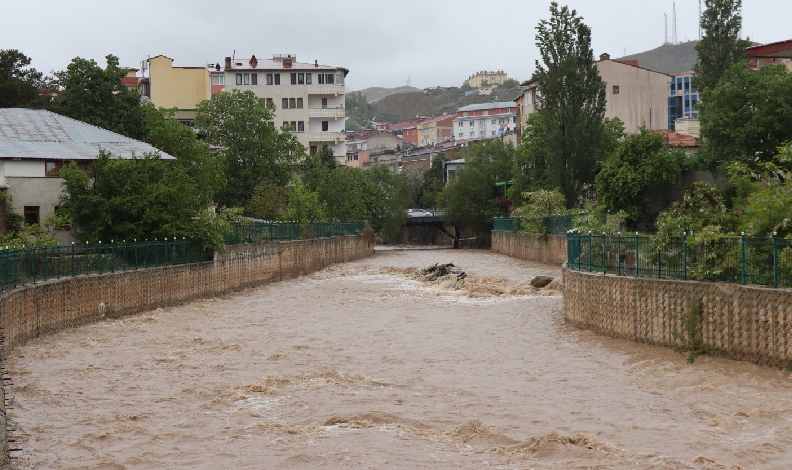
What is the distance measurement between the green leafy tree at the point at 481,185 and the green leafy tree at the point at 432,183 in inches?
974

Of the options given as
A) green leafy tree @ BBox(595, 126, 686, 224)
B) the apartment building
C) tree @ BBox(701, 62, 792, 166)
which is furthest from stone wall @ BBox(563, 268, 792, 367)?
the apartment building

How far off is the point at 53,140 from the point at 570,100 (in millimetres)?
34407

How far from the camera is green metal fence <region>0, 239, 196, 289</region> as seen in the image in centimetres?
2800

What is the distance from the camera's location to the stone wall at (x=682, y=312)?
20625 millimetres

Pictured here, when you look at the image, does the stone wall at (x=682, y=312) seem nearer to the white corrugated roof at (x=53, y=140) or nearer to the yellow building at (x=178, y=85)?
the white corrugated roof at (x=53, y=140)

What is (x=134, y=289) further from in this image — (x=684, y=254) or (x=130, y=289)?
(x=684, y=254)

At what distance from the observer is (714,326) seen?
22531mm

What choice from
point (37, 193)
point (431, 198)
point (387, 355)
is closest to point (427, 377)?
point (387, 355)

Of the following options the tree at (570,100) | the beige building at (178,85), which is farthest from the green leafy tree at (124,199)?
the beige building at (178,85)

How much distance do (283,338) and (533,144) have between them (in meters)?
46.2

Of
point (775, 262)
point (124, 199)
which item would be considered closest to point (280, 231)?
point (124, 199)

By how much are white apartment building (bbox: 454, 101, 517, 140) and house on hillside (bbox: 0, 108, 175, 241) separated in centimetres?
12045

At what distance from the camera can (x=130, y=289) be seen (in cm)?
3553

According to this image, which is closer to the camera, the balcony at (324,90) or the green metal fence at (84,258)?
the green metal fence at (84,258)
